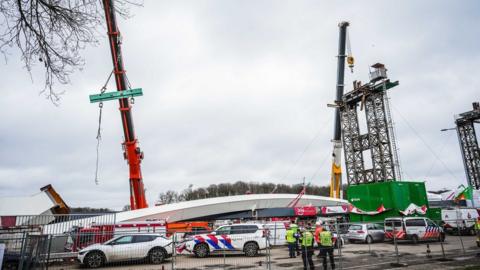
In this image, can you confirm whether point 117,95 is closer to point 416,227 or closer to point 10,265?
point 10,265

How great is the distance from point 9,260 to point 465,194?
3859 cm

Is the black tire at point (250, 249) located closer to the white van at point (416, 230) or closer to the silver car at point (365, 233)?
the white van at point (416, 230)

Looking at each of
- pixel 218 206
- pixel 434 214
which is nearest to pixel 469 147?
pixel 434 214

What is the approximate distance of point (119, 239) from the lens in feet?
46.4

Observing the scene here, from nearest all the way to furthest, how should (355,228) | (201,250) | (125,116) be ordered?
(201,250)
(355,228)
(125,116)

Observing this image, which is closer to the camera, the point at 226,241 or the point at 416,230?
the point at 226,241

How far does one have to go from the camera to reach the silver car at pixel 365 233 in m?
22.3

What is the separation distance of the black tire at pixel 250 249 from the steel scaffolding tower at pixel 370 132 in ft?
134

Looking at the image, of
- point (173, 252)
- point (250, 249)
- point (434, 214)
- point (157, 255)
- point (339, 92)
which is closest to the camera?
point (173, 252)

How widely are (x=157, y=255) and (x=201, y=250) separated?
2.48 m

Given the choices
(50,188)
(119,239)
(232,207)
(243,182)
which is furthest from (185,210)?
(243,182)

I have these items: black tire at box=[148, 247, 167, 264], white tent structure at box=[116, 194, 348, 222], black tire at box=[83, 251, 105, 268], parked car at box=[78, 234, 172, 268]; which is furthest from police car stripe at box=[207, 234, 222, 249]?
white tent structure at box=[116, 194, 348, 222]

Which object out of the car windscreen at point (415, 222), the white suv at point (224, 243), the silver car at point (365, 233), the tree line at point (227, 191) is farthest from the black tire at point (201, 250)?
the tree line at point (227, 191)

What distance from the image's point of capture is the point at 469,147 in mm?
62594
